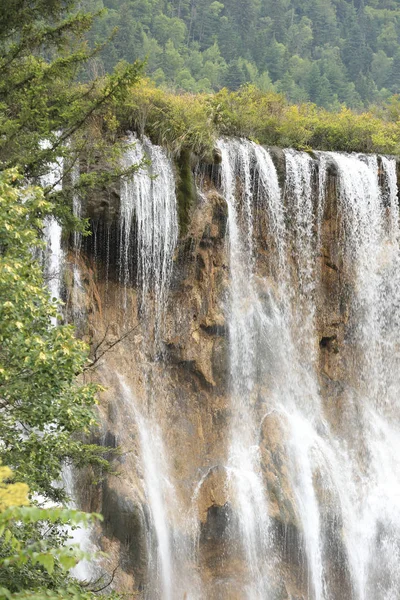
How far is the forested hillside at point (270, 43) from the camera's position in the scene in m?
44.6

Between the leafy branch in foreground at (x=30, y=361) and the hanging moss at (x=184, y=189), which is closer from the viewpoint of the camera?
the leafy branch in foreground at (x=30, y=361)

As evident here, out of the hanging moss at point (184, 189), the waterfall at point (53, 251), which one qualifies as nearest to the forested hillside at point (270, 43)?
the hanging moss at point (184, 189)

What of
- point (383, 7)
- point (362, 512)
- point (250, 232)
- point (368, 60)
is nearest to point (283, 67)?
point (368, 60)

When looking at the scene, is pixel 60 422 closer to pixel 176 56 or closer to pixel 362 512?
pixel 362 512

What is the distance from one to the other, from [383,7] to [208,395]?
5849 centimetres

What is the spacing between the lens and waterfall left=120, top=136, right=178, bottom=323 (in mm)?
15227

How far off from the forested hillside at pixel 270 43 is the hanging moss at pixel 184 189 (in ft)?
77.8

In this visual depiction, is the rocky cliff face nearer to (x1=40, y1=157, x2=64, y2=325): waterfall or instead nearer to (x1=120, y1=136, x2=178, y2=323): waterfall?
(x1=120, y1=136, x2=178, y2=323): waterfall

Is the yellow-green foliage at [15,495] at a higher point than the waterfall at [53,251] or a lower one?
lower

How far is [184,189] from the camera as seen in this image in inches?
635

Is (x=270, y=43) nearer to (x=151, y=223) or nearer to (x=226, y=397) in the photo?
(x=151, y=223)

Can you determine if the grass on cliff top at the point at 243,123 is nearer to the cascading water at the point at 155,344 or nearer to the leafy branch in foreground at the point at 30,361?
the cascading water at the point at 155,344

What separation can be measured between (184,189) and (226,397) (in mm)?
4745

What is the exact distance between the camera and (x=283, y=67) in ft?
171
